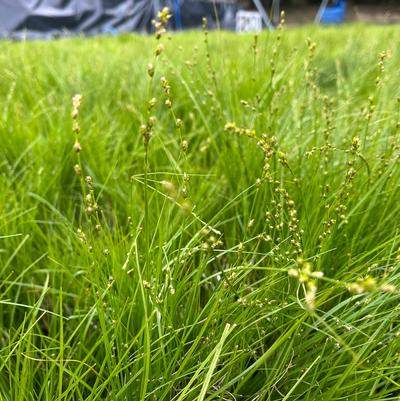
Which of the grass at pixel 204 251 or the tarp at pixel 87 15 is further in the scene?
the tarp at pixel 87 15

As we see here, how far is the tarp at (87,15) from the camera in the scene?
667 centimetres

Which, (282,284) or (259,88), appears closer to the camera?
(282,284)

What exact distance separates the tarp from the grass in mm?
4969

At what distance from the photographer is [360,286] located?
0.33m

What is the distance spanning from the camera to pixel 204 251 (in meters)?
0.61

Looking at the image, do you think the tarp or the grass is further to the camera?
the tarp

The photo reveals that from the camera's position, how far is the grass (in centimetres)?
58

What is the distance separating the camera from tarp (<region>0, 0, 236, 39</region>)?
6.67 metres

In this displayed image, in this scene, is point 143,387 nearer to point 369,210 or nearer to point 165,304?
point 165,304

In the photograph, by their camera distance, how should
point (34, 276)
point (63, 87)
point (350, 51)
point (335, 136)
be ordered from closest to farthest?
point (34, 276)
point (335, 136)
point (63, 87)
point (350, 51)

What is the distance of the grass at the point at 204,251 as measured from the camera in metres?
0.58

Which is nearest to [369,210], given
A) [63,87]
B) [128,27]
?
[63,87]

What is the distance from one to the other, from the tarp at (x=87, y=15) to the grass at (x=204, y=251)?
497 centimetres

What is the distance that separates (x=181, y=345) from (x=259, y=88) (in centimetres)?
97
